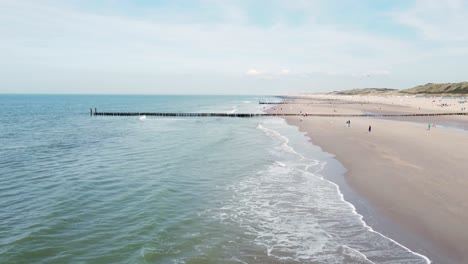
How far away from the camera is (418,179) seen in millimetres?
19375

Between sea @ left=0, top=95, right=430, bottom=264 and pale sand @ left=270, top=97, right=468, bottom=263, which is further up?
pale sand @ left=270, top=97, right=468, bottom=263

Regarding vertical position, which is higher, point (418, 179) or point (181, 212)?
point (418, 179)

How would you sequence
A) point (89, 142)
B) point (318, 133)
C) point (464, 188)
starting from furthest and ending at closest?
point (318, 133) → point (89, 142) → point (464, 188)

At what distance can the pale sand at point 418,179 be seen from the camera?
12.6 meters

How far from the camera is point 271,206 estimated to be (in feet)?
51.9

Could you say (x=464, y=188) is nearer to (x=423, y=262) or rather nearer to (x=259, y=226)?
(x=423, y=262)

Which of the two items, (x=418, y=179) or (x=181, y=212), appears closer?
(x=181, y=212)

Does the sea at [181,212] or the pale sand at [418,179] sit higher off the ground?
the pale sand at [418,179]

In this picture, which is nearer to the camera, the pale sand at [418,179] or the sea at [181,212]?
the sea at [181,212]

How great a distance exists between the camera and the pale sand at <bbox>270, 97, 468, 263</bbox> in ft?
41.3

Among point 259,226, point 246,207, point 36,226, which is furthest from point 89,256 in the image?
point 246,207

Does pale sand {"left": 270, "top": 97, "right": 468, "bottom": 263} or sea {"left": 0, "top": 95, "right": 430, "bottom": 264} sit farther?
pale sand {"left": 270, "top": 97, "right": 468, "bottom": 263}

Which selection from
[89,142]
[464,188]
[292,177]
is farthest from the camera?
[89,142]

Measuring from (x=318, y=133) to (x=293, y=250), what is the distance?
105ft
